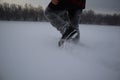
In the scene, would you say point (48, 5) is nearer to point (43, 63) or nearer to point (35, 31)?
point (35, 31)

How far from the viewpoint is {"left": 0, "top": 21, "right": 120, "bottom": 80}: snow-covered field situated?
163 cm

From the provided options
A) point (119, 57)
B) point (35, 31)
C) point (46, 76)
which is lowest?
point (46, 76)

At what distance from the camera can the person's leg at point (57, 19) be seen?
5.27 feet

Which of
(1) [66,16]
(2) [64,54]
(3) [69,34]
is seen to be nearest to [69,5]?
(1) [66,16]

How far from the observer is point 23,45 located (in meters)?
1.67

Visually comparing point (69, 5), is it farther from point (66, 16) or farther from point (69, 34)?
point (69, 34)

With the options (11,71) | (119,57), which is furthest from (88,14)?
(11,71)

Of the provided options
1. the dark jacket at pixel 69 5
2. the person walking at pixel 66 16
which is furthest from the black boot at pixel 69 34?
the dark jacket at pixel 69 5

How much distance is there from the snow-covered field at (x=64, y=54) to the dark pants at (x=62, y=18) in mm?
35

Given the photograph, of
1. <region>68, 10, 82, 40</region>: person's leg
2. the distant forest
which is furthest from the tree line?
<region>68, 10, 82, 40</region>: person's leg

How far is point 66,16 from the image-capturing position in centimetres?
161

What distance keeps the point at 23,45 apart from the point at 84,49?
37 centimetres

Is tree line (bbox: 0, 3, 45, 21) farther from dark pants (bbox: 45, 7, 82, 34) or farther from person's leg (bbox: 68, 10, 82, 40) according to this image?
person's leg (bbox: 68, 10, 82, 40)

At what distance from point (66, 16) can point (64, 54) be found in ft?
0.75
